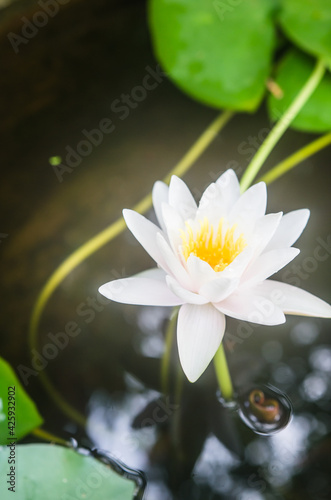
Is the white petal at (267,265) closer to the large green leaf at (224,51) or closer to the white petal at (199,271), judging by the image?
the white petal at (199,271)

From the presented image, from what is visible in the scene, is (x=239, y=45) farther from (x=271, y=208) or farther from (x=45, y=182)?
(x=45, y=182)

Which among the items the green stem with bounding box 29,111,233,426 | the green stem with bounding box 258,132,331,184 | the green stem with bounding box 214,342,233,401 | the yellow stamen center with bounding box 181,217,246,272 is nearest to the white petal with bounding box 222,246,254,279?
the yellow stamen center with bounding box 181,217,246,272

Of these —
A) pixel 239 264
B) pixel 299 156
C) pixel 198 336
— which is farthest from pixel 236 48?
pixel 198 336

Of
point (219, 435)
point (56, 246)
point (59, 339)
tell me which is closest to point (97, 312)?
point (59, 339)

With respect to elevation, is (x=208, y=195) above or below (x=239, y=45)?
above

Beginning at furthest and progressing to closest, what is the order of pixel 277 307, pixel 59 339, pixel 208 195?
pixel 59 339 → pixel 208 195 → pixel 277 307

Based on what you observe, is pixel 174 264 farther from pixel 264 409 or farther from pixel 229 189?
pixel 264 409
